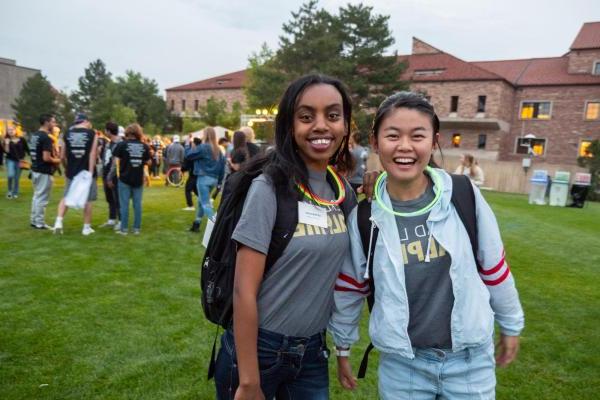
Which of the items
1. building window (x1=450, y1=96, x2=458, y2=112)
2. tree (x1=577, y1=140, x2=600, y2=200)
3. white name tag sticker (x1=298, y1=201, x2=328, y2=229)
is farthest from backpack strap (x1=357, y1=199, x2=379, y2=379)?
building window (x1=450, y1=96, x2=458, y2=112)

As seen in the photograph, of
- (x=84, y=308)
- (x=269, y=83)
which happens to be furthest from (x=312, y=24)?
(x=84, y=308)

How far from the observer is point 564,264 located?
24.7 ft

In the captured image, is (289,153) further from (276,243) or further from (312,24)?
(312,24)

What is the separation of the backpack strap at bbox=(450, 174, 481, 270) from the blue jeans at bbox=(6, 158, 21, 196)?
41.6ft

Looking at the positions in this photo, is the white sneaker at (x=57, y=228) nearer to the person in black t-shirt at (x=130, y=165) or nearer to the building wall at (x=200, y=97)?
the person in black t-shirt at (x=130, y=165)

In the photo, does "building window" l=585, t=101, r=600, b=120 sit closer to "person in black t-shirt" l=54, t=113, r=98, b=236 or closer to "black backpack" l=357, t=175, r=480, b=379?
"person in black t-shirt" l=54, t=113, r=98, b=236

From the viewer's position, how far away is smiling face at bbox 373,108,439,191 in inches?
72.1

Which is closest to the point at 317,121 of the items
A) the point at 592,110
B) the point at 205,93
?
the point at 592,110

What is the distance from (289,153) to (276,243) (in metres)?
0.39

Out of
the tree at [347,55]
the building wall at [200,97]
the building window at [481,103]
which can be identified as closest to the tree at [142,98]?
the building wall at [200,97]

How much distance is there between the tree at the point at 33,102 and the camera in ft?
180

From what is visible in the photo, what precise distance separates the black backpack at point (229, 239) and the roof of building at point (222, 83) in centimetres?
5451

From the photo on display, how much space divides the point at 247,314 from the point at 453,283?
0.85 metres

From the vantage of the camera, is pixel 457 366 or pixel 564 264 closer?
pixel 457 366
